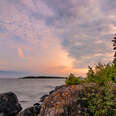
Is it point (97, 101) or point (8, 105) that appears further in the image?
point (8, 105)

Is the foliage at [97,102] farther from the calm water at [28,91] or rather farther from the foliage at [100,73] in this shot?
the calm water at [28,91]

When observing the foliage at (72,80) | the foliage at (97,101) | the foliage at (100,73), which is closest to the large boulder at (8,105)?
the foliage at (72,80)

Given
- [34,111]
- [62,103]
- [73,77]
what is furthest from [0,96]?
[62,103]

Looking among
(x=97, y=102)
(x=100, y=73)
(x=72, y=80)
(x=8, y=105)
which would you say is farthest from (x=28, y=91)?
(x=97, y=102)

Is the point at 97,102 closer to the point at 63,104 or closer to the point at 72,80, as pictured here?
the point at 63,104

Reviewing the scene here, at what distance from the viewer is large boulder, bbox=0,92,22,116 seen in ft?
50.6

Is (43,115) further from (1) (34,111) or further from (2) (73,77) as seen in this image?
(1) (34,111)

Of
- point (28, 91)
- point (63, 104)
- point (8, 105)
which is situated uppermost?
point (63, 104)

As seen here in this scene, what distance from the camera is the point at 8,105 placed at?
15.7 m

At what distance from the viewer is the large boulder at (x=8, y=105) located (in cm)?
1541

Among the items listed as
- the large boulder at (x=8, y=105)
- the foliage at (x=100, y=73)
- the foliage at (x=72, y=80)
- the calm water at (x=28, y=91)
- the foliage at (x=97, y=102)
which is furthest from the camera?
the calm water at (x=28, y=91)

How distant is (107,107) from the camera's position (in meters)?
5.44

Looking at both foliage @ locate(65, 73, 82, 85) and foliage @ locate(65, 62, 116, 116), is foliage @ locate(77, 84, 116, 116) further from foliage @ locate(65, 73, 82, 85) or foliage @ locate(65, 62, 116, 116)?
foliage @ locate(65, 73, 82, 85)

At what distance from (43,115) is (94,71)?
508cm
